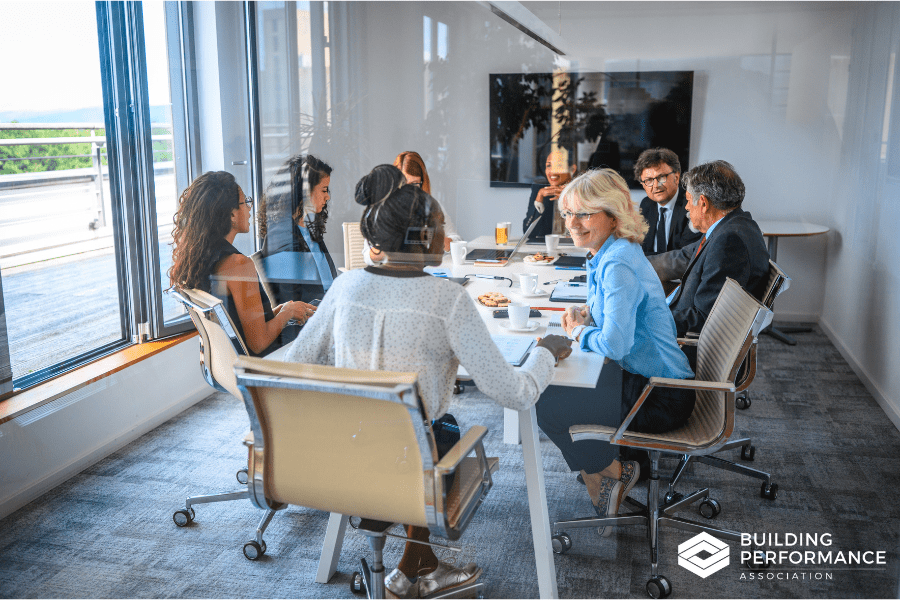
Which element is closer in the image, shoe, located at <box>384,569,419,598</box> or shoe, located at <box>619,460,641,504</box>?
shoe, located at <box>384,569,419,598</box>

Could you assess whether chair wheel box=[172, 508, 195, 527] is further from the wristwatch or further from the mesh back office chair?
the mesh back office chair

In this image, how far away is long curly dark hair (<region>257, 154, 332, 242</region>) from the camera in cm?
212

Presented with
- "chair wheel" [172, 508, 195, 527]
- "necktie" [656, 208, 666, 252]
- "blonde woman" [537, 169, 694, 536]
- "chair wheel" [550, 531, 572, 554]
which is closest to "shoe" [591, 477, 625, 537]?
"blonde woman" [537, 169, 694, 536]

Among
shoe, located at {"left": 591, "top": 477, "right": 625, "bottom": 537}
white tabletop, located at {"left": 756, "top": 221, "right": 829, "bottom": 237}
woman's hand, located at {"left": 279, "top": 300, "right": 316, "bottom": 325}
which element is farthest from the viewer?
white tabletop, located at {"left": 756, "top": 221, "right": 829, "bottom": 237}

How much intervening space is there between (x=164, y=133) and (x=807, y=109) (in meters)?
3.13

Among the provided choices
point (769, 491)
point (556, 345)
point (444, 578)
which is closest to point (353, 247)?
point (556, 345)

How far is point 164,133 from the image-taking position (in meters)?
2.96

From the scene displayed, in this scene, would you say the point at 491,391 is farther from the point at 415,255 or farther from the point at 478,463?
the point at 415,255

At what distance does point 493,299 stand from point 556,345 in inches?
15.2

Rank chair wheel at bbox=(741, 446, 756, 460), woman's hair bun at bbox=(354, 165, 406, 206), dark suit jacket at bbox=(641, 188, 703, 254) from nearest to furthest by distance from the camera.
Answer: woman's hair bun at bbox=(354, 165, 406, 206)
chair wheel at bbox=(741, 446, 756, 460)
dark suit jacket at bbox=(641, 188, 703, 254)

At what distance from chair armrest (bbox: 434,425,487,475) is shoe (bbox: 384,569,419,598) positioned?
62 cm

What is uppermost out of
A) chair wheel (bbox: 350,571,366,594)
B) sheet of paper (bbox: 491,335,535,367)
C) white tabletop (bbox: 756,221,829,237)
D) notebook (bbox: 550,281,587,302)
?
white tabletop (bbox: 756,221,829,237)

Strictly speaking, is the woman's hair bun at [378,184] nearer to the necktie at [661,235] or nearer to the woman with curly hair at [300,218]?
the woman with curly hair at [300,218]

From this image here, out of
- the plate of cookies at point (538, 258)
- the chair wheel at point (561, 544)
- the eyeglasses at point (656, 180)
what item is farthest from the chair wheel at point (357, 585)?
the eyeglasses at point (656, 180)
